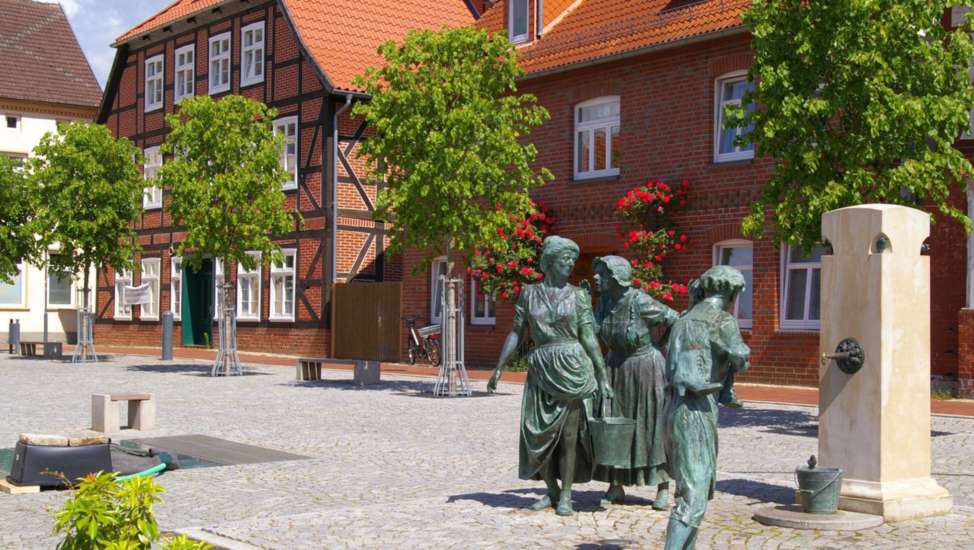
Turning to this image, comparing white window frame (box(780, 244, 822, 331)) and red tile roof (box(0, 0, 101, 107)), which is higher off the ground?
red tile roof (box(0, 0, 101, 107))

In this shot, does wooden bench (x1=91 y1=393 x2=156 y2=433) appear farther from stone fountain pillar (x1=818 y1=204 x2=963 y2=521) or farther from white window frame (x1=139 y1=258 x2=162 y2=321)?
white window frame (x1=139 y1=258 x2=162 y2=321)

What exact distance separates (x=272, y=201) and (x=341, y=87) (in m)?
Result: 7.11

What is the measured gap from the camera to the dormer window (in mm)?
27594

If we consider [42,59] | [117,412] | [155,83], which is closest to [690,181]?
[117,412]

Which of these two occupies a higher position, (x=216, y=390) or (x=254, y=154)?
(x=254, y=154)

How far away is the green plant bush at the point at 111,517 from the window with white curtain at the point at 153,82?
1328 inches

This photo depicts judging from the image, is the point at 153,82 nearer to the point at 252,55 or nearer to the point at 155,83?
the point at 155,83

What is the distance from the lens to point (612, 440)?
826 cm

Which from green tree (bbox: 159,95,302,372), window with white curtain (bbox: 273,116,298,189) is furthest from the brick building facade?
window with white curtain (bbox: 273,116,298,189)

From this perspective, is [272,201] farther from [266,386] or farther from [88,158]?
[88,158]

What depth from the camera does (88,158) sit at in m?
28.6

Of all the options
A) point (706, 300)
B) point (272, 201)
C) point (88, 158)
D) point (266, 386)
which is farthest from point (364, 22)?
point (706, 300)

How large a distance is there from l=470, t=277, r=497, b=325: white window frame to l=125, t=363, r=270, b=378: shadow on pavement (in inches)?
188

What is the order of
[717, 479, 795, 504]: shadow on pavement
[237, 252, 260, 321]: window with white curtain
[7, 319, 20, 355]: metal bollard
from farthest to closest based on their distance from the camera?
[7, 319, 20, 355]: metal bollard < [237, 252, 260, 321]: window with white curtain < [717, 479, 795, 504]: shadow on pavement
